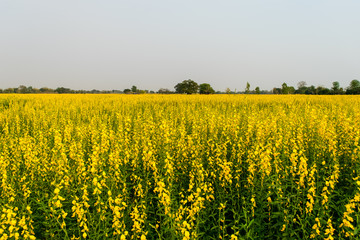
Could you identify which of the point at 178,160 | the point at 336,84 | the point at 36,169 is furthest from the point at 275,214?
the point at 336,84

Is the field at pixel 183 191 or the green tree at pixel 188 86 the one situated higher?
the green tree at pixel 188 86

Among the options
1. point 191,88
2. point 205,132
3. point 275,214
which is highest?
point 191,88

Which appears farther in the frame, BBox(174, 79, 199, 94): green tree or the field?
BBox(174, 79, 199, 94): green tree

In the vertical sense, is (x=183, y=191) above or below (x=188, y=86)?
below

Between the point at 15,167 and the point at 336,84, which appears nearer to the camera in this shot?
the point at 15,167

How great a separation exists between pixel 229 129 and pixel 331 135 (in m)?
2.95

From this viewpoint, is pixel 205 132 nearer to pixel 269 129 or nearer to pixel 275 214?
pixel 269 129

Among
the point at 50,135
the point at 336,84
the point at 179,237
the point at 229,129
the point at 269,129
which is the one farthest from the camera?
the point at 336,84

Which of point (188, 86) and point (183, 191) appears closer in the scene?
point (183, 191)

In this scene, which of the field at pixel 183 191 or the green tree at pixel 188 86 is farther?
the green tree at pixel 188 86

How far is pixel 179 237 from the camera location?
9.68 feet

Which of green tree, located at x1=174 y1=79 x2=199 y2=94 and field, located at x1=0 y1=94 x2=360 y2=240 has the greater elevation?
green tree, located at x1=174 y1=79 x2=199 y2=94

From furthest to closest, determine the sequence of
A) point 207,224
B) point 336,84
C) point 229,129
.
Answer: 1. point 336,84
2. point 229,129
3. point 207,224

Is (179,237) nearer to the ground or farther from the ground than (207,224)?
farther from the ground
